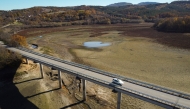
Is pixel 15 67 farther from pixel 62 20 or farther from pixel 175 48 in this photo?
pixel 62 20

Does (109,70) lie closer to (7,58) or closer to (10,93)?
Answer: (10,93)

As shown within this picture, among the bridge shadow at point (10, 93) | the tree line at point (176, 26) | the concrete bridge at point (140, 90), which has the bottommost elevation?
the bridge shadow at point (10, 93)

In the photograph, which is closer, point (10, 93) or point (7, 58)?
point (10, 93)

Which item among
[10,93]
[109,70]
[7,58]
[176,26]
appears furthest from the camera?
[176,26]

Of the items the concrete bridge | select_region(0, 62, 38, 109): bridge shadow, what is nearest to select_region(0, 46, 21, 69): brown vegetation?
select_region(0, 62, 38, 109): bridge shadow

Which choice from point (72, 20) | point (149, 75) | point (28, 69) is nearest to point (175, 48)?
point (149, 75)

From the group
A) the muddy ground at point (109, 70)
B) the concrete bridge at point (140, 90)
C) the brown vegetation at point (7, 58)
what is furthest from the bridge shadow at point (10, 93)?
the concrete bridge at point (140, 90)

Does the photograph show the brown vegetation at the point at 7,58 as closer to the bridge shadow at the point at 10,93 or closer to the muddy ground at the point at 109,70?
the bridge shadow at the point at 10,93

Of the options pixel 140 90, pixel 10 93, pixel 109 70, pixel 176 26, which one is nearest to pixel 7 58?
pixel 10 93
